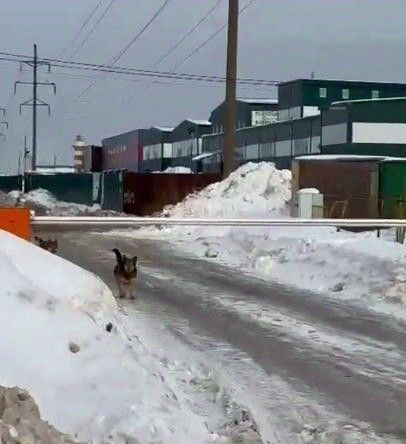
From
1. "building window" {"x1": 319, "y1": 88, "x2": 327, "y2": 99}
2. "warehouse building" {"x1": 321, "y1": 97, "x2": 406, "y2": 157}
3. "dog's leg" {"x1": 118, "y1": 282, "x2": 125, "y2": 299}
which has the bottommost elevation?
"dog's leg" {"x1": 118, "y1": 282, "x2": 125, "y2": 299}

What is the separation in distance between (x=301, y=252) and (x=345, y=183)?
11982 mm

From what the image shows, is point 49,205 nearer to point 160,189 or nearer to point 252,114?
point 160,189

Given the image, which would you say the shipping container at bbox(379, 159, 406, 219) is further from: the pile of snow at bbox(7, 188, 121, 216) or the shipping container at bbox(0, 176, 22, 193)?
the shipping container at bbox(0, 176, 22, 193)

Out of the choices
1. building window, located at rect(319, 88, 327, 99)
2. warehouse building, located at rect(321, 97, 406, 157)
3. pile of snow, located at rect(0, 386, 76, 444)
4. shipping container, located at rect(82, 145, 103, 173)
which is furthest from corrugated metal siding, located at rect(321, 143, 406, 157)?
pile of snow, located at rect(0, 386, 76, 444)

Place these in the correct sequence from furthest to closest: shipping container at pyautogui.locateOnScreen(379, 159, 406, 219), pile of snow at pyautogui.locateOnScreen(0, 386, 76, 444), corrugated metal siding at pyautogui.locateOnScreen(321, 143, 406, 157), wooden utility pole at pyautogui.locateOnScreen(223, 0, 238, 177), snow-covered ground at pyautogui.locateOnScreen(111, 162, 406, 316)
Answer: corrugated metal siding at pyautogui.locateOnScreen(321, 143, 406, 157) < wooden utility pole at pyautogui.locateOnScreen(223, 0, 238, 177) < shipping container at pyautogui.locateOnScreen(379, 159, 406, 219) < snow-covered ground at pyautogui.locateOnScreen(111, 162, 406, 316) < pile of snow at pyautogui.locateOnScreen(0, 386, 76, 444)

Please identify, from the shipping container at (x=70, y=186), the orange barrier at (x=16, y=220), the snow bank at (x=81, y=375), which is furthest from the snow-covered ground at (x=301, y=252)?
the shipping container at (x=70, y=186)

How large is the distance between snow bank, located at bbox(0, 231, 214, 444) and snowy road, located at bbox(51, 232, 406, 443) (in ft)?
3.04

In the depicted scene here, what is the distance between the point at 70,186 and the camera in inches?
2037

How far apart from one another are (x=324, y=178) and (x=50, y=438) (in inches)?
1093

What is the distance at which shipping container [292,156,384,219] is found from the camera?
1169 inches

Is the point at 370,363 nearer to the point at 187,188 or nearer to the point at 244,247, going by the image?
the point at 244,247

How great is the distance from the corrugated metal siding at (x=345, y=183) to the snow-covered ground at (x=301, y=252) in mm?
1814

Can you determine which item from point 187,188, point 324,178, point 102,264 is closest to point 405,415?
point 102,264

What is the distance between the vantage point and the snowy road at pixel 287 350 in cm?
742
